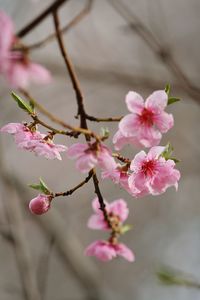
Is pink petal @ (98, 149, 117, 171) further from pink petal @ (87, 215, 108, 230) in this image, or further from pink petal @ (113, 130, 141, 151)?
pink petal @ (87, 215, 108, 230)

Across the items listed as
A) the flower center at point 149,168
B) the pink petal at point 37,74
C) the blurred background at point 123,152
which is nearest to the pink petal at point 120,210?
the flower center at point 149,168

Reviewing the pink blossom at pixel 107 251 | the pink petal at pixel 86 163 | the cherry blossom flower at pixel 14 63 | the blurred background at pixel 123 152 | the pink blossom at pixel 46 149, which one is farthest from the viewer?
the blurred background at pixel 123 152

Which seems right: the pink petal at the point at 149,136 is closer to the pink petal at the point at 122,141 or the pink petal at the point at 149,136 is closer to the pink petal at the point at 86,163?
the pink petal at the point at 122,141

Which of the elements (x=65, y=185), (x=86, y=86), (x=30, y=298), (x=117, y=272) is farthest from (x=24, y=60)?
(x=117, y=272)

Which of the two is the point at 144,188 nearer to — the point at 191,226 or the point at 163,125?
the point at 163,125

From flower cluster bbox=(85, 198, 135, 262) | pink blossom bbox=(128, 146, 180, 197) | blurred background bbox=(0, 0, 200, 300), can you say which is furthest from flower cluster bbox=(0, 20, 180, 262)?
blurred background bbox=(0, 0, 200, 300)

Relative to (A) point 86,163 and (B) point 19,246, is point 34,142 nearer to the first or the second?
(A) point 86,163
